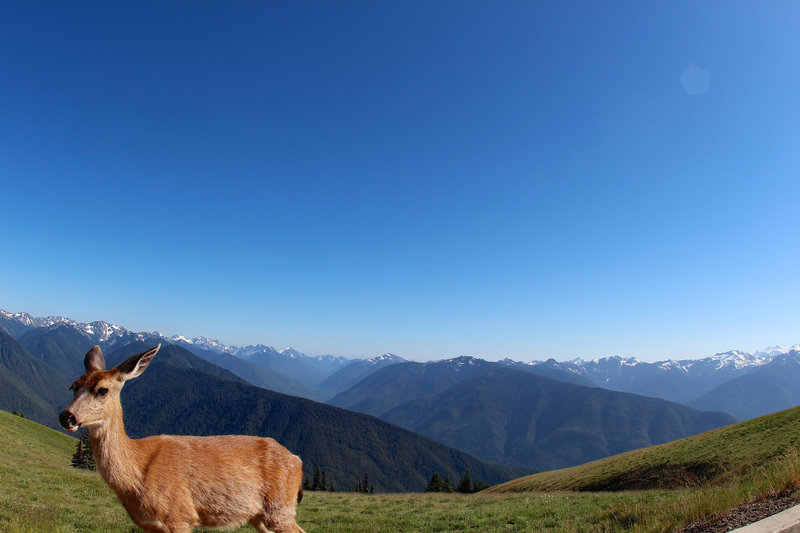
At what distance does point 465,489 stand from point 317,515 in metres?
79.4

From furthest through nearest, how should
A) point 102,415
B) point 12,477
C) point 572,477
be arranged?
1. point 572,477
2. point 12,477
3. point 102,415

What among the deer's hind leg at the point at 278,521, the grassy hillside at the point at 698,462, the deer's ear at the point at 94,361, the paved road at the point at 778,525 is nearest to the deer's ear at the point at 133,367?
the deer's ear at the point at 94,361

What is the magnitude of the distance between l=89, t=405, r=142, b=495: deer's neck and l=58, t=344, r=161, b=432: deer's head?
138 mm

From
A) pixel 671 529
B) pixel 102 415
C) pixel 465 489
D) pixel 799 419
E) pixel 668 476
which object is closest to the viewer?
pixel 102 415

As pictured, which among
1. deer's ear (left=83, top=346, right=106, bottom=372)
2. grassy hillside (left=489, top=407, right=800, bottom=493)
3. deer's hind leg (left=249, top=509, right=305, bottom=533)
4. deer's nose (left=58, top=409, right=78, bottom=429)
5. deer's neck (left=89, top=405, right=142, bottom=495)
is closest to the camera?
deer's nose (left=58, top=409, right=78, bottom=429)

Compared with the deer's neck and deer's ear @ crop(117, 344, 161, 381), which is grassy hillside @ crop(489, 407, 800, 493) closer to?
the deer's neck

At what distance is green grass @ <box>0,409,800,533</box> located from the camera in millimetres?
7812

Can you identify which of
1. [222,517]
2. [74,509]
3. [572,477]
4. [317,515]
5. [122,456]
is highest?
[122,456]

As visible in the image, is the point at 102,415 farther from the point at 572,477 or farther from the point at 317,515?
the point at 572,477

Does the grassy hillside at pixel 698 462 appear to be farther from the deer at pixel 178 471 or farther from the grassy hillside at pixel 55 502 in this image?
the grassy hillside at pixel 55 502

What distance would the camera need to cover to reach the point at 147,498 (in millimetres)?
4766

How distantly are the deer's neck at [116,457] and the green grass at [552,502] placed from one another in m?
4.05

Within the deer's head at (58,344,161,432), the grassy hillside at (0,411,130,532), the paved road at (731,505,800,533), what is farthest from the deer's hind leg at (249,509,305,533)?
the paved road at (731,505,800,533)

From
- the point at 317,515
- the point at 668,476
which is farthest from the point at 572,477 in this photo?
the point at 317,515
